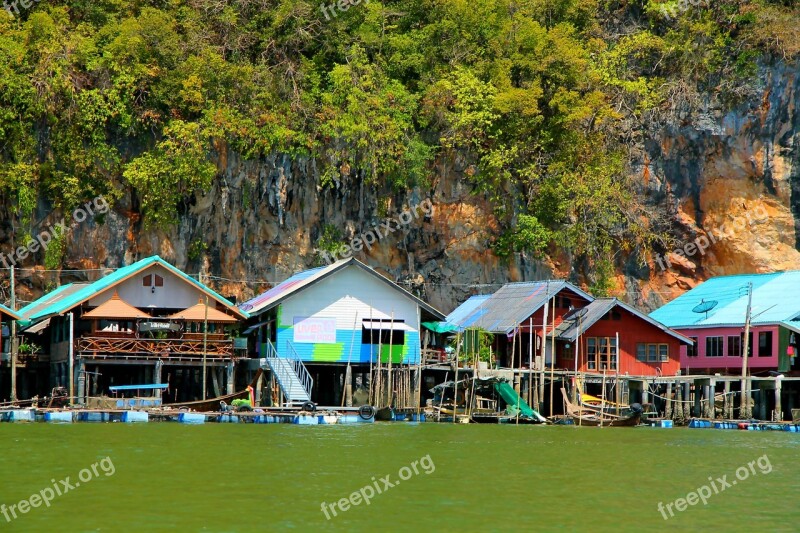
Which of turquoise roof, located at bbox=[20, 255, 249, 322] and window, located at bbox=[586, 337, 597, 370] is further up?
turquoise roof, located at bbox=[20, 255, 249, 322]

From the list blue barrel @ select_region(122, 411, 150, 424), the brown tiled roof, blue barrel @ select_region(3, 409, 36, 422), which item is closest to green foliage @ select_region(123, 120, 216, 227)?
the brown tiled roof

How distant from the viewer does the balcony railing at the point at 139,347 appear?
54188 mm

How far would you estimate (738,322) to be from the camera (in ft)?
205

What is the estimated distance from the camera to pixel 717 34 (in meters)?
70.9

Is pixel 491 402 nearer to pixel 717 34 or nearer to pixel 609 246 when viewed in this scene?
pixel 609 246

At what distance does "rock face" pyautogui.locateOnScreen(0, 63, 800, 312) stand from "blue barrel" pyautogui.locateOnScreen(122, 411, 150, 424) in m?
14.5

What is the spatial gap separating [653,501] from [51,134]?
1673 inches

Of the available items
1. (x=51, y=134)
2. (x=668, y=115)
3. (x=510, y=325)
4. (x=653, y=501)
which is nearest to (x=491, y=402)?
(x=510, y=325)

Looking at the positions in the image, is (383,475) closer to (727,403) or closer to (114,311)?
(114,311)

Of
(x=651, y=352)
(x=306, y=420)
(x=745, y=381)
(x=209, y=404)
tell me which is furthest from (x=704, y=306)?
(x=209, y=404)

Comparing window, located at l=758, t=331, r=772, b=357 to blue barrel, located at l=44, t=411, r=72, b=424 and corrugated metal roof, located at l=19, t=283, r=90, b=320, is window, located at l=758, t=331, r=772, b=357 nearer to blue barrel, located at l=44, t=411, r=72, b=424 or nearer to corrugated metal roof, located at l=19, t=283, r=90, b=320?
corrugated metal roof, located at l=19, t=283, r=90, b=320

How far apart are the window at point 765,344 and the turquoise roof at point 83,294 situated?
2457 cm

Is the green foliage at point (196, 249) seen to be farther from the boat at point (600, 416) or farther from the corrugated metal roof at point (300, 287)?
the boat at point (600, 416)

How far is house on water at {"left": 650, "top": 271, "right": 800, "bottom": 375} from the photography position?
61.6 meters
